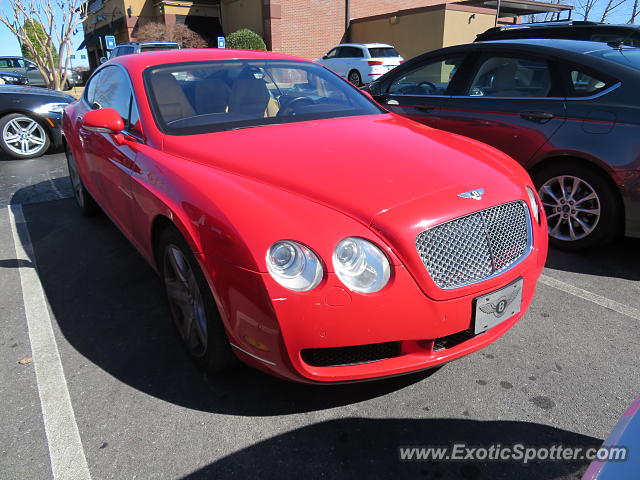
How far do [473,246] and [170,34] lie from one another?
2714 cm

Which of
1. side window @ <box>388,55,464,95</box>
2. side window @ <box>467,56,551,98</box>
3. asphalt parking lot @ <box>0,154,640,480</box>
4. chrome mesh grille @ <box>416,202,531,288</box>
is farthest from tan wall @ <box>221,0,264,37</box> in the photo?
chrome mesh grille @ <box>416,202,531,288</box>

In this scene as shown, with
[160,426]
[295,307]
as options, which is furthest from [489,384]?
[160,426]

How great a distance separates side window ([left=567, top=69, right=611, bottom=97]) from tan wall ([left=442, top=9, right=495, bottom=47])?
2215 cm

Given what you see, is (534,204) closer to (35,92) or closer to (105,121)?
(105,121)

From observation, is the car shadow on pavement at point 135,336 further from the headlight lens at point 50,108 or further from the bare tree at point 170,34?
the bare tree at point 170,34

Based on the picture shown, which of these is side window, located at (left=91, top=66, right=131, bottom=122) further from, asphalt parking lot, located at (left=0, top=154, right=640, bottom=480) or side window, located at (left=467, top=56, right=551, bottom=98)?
side window, located at (left=467, top=56, right=551, bottom=98)

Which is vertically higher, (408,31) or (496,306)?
(408,31)

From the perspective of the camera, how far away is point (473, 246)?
2.07 metres

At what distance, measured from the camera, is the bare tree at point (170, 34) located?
25.3 m

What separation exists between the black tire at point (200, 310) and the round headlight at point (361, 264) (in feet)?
2.10

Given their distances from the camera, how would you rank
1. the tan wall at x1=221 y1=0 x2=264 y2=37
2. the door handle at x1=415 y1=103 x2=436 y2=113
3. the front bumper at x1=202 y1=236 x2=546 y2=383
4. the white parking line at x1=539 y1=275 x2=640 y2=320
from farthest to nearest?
the tan wall at x1=221 y1=0 x2=264 y2=37, the door handle at x1=415 y1=103 x2=436 y2=113, the white parking line at x1=539 y1=275 x2=640 y2=320, the front bumper at x1=202 y1=236 x2=546 y2=383

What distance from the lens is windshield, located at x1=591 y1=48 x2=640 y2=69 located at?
12.0 ft

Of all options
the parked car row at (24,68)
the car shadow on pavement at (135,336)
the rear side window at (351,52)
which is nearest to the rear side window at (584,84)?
the car shadow on pavement at (135,336)

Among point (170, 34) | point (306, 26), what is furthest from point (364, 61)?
point (170, 34)
